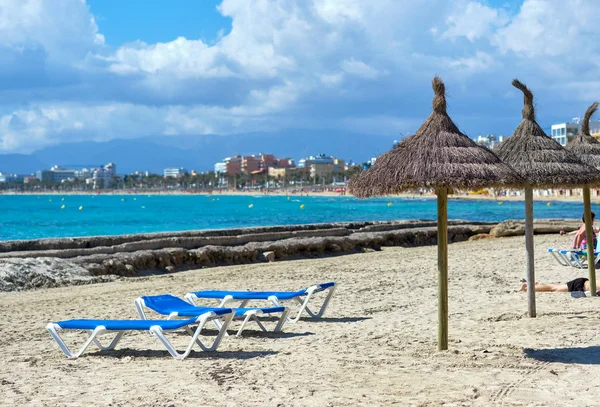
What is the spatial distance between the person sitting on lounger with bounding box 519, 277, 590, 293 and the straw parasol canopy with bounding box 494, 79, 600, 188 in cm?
237

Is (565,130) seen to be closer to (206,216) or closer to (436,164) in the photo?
(206,216)

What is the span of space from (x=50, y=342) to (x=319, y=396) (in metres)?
3.48

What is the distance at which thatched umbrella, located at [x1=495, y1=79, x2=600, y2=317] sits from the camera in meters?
7.32

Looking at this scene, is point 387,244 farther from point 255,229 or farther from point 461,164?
point 461,164

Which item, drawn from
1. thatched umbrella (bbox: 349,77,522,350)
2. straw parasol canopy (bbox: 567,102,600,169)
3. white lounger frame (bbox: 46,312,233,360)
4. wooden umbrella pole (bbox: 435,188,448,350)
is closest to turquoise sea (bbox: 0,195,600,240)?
white lounger frame (bbox: 46,312,233,360)

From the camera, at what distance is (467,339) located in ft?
22.7

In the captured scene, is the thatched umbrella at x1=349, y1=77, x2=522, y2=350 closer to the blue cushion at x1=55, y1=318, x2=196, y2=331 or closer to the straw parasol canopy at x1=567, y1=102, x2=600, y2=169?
the blue cushion at x1=55, y1=318, x2=196, y2=331

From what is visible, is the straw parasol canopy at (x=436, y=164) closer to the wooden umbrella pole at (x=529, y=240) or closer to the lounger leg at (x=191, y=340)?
the wooden umbrella pole at (x=529, y=240)

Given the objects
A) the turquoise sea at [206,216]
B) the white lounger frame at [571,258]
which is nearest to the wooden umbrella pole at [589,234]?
the white lounger frame at [571,258]

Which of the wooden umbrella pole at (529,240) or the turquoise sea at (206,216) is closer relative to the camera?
the wooden umbrella pole at (529,240)

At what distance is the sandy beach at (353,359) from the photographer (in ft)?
16.6

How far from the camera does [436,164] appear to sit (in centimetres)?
604

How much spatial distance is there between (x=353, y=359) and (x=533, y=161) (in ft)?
9.44

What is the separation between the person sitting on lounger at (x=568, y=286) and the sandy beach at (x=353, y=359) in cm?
24
